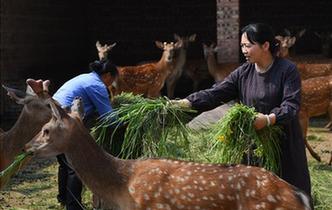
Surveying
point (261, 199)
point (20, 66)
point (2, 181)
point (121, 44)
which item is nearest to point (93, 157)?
point (261, 199)

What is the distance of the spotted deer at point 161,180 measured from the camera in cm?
423

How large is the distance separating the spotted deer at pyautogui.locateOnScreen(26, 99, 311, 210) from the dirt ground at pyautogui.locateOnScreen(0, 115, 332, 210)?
109 inches

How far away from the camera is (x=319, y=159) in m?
9.91

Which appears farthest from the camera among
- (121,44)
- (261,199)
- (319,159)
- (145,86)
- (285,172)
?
(121,44)

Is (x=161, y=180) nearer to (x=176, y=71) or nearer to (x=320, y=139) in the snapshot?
(x=320, y=139)

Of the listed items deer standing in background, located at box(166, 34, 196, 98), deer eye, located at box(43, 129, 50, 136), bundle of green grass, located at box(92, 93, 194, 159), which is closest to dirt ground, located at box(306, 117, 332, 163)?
deer standing in background, located at box(166, 34, 196, 98)

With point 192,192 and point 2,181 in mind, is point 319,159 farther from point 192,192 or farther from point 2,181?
point 192,192

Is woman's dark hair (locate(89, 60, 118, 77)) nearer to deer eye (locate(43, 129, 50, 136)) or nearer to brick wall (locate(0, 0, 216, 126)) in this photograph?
deer eye (locate(43, 129, 50, 136))

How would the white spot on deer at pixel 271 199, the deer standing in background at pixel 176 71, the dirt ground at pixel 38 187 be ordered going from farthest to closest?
the deer standing in background at pixel 176 71 → the dirt ground at pixel 38 187 → the white spot on deer at pixel 271 199

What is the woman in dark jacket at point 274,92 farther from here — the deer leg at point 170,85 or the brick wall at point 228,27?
the deer leg at point 170,85

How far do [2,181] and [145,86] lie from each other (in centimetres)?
823

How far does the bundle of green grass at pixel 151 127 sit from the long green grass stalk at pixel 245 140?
0.34m

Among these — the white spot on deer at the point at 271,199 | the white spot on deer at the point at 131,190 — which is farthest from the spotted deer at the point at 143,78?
the white spot on deer at the point at 271,199

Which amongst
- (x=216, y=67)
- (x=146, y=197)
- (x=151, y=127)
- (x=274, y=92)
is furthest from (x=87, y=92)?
(x=216, y=67)
